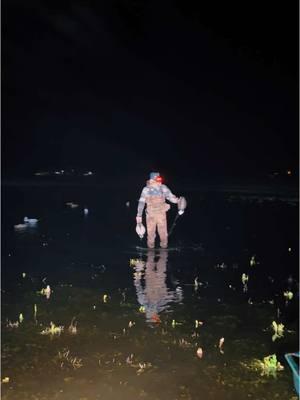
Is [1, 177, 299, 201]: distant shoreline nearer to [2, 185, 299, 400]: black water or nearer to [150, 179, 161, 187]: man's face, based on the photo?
[2, 185, 299, 400]: black water

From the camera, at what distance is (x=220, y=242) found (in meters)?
18.1

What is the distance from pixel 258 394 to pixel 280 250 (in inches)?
418

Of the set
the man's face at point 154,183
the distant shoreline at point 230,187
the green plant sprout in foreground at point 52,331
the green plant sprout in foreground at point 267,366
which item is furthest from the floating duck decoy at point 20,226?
the distant shoreline at point 230,187

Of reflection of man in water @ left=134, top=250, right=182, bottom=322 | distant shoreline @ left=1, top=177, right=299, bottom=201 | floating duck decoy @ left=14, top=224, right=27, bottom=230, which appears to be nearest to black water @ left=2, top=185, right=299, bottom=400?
reflection of man in water @ left=134, top=250, right=182, bottom=322

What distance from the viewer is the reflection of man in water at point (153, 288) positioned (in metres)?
9.60

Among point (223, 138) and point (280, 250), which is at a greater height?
point (223, 138)

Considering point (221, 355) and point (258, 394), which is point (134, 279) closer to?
point (221, 355)

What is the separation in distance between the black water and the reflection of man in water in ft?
0.08

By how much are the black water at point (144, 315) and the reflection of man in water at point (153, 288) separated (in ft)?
0.08

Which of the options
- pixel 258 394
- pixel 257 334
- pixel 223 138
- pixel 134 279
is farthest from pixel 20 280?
pixel 223 138

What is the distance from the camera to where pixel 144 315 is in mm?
9062

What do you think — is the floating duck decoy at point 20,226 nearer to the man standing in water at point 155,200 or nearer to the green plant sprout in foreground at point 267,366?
the man standing in water at point 155,200

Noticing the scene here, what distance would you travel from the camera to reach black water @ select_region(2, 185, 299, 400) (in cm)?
641

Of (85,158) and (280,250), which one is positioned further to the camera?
(85,158)
